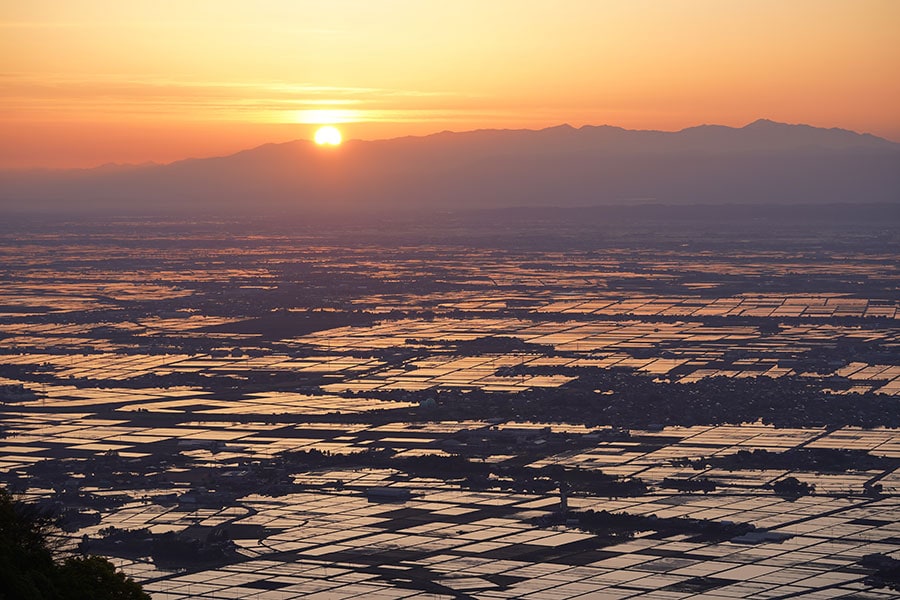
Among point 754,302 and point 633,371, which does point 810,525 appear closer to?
point 633,371

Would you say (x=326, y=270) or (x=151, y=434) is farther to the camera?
(x=326, y=270)

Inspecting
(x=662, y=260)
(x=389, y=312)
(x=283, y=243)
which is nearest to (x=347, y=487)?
(x=389, y=312)

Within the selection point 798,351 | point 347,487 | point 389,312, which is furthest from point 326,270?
point 347,487

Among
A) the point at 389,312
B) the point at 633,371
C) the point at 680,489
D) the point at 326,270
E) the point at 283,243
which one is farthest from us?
the point at 283,243

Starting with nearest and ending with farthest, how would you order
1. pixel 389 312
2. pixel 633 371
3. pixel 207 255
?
pixel 633 371, pixel 389 312, pixel 207 255

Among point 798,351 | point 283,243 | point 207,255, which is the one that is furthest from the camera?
point 283,243

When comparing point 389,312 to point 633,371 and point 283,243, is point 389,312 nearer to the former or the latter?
point 633,371
